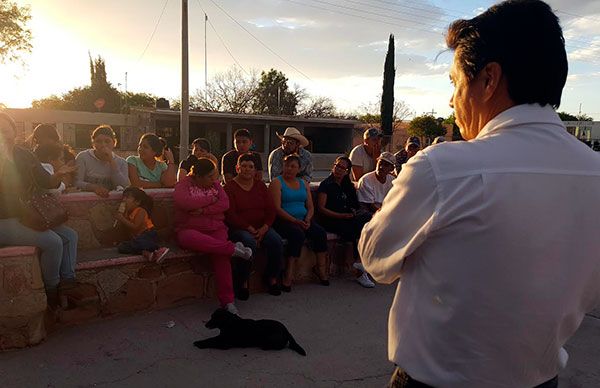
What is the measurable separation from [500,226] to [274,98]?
4403 centimetres

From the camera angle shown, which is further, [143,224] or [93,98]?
[93,98]

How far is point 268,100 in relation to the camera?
4362cm

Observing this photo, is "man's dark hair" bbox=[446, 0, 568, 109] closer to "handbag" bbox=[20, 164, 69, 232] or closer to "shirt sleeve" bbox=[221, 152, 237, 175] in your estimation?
"handbag" bbox=[20, 164, 69, 232]

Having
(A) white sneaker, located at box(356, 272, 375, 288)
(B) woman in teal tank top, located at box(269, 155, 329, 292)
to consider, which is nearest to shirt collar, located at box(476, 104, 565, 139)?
(B) woman in teal tank top, located at box(269, 155, 329, 292)

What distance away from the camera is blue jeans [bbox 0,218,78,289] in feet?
12.2

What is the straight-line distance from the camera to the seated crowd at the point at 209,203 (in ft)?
12.5

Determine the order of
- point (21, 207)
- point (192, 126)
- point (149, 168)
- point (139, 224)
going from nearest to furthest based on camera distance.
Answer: point (21, 207)
point (139, 224)
point (149, 168)
point (192, 126)

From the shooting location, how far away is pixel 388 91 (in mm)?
27953

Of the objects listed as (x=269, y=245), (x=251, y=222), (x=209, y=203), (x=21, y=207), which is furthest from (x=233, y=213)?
(x=21, y=207)

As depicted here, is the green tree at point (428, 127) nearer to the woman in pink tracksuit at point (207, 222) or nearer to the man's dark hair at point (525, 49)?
the woman in pink tracksuit at point (207, 222)

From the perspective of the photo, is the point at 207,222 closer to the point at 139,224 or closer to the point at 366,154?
the point at 139,224

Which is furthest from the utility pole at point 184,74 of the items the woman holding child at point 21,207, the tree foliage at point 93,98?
the tree foliage at point 93,98

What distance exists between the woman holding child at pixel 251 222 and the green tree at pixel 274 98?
37.5m

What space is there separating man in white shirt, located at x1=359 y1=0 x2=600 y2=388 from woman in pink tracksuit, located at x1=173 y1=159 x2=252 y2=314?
11.7 ft
